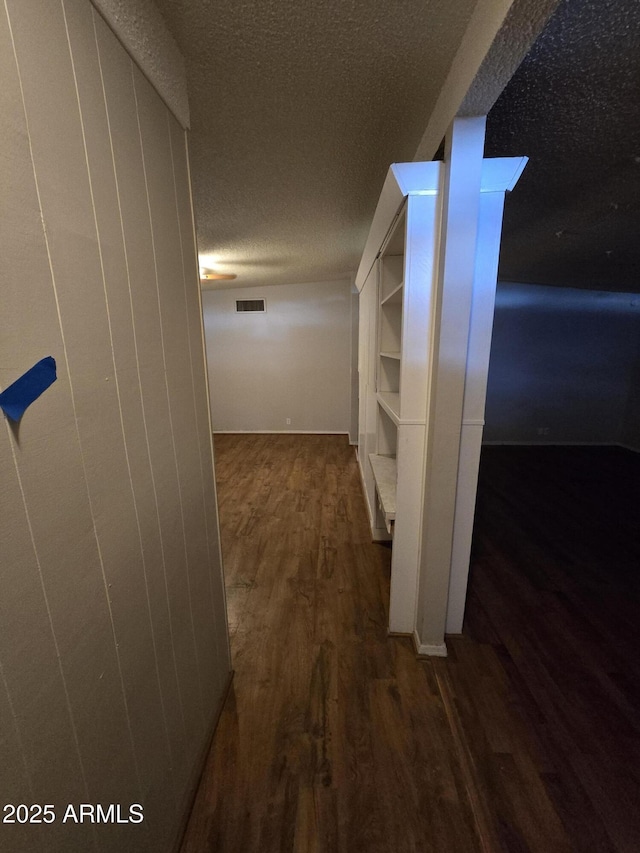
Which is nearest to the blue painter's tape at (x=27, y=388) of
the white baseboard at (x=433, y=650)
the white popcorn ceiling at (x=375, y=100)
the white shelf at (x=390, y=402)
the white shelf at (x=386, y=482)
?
the white popcorn ceiling at (x=375, y=100)

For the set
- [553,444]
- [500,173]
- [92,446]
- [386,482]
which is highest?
[500,173]

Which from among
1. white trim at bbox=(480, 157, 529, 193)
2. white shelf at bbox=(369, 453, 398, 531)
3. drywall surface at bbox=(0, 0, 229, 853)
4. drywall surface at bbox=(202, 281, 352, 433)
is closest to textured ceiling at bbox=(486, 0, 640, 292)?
white trim at bbox=(480, 157, 529, 193)

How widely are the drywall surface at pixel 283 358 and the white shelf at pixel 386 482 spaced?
2880 millimetres

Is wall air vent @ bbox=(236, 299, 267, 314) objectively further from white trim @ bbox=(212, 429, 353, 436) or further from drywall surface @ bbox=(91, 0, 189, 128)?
drywall surface @ bbox=(91, 0, 189, 128)

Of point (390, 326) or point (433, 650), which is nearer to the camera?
point (433, 650)

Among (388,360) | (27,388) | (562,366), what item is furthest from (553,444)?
(27,388)

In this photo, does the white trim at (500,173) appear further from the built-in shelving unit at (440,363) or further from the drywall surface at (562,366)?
the drywall surface at (562,366)

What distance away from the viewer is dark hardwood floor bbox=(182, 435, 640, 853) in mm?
1036

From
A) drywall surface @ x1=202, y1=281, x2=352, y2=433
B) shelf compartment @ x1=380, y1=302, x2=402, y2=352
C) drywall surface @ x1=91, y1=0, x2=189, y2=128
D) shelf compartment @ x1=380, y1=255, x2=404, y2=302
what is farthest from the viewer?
drywall surface @ x1=202, y1=281, x2=352, y2=433

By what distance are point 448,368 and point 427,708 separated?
1.46 m

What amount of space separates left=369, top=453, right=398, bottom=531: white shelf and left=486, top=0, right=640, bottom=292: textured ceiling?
5.58 ft

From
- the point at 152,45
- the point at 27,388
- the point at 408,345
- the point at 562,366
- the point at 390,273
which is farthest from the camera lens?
the point at 562,366

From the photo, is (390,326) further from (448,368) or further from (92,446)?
(92,446)

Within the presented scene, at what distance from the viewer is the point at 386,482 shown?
1997 mm
